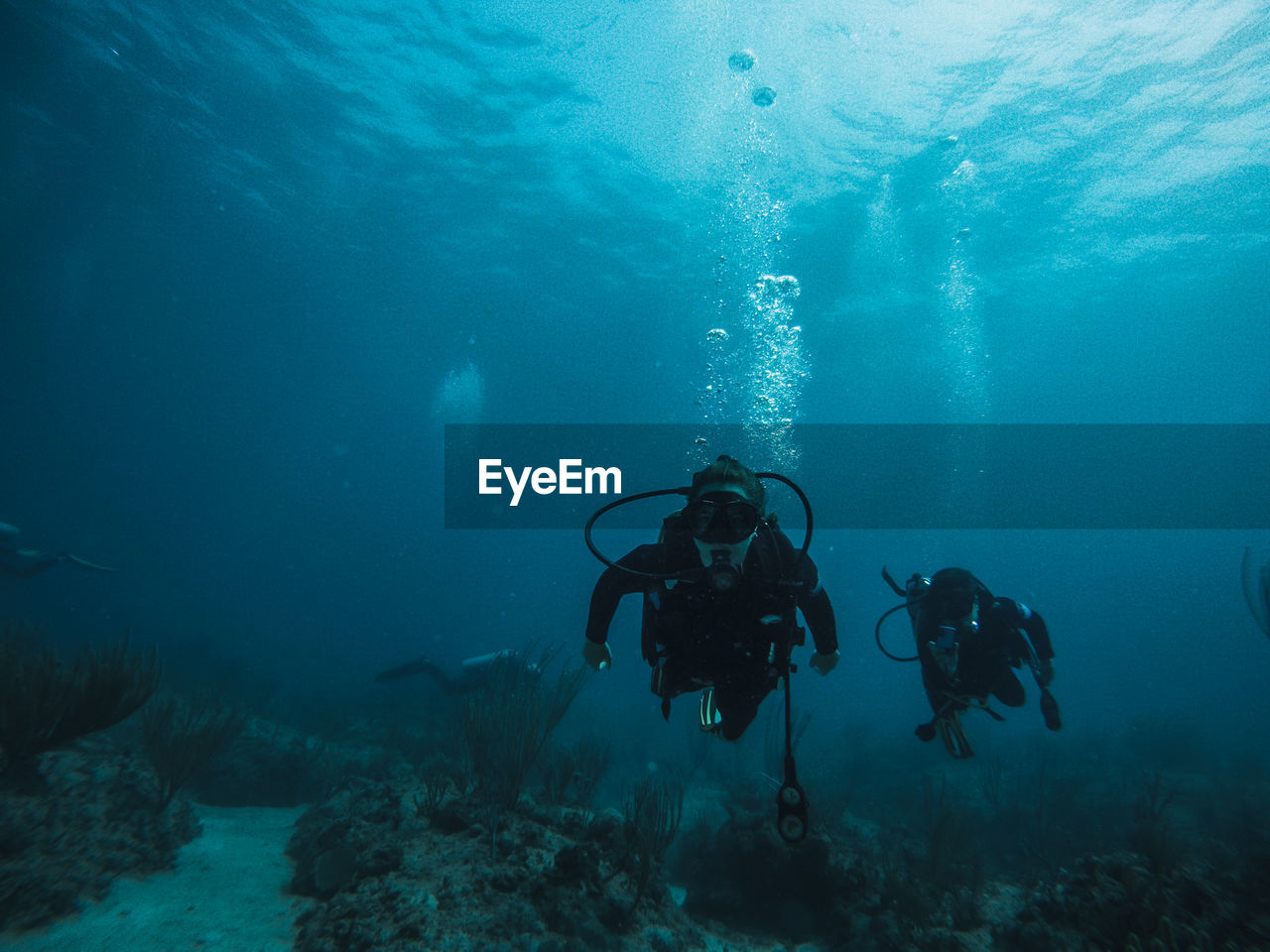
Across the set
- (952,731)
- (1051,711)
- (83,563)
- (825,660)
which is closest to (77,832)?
(825,660)

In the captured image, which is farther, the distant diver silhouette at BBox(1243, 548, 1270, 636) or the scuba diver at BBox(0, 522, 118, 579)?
the scuba diver at BBox(0, 522, 118, 579)

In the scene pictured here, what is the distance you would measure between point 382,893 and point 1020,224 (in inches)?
1116

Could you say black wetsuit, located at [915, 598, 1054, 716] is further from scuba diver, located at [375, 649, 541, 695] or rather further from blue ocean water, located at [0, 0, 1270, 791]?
blue ocean water, located at [0, 0, 1270, 791]

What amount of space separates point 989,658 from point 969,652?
22cm

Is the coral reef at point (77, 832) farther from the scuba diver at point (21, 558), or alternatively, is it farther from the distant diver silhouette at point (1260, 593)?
the distant diver silhouette at point (1260, 593)

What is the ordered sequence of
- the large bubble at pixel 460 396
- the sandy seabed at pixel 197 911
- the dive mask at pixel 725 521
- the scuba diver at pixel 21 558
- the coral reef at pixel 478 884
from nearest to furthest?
the dive mask at pixel 725 521 < the coral reef at pixel 478 884 < the sandy seabed at pixel 197 911 < the scuba diver at pixel 21 558 < the large bubble at pixel 460 396

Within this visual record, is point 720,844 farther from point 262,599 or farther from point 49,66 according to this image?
point 262,599

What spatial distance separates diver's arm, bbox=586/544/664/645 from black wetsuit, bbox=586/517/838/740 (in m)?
0.05

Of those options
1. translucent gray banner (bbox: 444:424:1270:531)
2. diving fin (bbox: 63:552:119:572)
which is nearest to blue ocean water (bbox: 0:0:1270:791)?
translucent gray banner (bbox: 444:424:1270:531)

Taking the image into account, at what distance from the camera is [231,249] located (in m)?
30.4

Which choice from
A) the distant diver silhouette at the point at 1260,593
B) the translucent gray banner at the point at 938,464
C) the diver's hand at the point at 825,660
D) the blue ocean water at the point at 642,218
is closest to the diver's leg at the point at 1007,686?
the diver's hand at the point at 825,660

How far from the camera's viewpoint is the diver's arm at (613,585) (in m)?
4.01

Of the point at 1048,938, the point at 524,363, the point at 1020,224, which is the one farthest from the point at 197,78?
the point at 1020,224

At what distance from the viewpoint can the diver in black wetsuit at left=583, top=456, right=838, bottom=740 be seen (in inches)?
134
